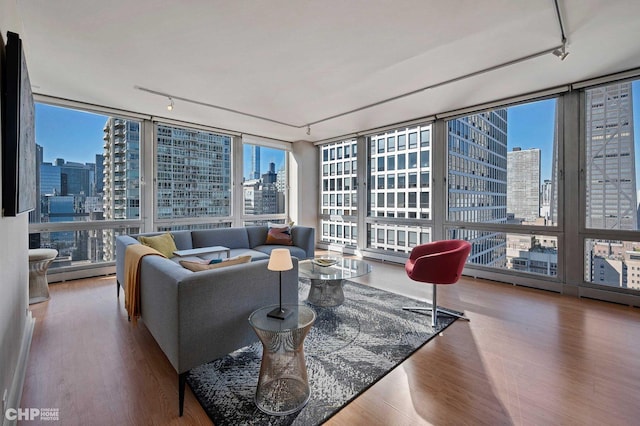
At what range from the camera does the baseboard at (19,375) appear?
4.87 feet

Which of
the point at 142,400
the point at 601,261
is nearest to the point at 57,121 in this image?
the point at 142,400

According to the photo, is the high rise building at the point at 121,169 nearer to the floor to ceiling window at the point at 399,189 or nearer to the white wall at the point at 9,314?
the white wall at the point at 9,314

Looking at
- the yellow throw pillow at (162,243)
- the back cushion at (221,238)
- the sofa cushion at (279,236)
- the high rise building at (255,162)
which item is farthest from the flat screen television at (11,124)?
the high rise building at (255,162)

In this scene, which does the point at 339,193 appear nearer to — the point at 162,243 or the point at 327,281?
the point at 327,281

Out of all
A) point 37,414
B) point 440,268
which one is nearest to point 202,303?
point 37,414

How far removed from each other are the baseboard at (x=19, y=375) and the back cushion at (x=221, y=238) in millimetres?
2092

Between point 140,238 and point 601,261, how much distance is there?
584cm

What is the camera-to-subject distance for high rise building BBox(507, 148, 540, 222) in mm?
4016

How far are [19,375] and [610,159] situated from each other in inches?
237

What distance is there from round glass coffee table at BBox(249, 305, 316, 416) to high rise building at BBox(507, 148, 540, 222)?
3882mm

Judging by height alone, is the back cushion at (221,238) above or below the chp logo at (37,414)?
above

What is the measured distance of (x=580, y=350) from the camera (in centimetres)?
230

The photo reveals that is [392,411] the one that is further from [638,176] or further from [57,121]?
[57,121]

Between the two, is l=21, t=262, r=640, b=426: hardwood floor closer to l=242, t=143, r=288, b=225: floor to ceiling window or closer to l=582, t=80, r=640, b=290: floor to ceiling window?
l=582, t=80, r=640, b=290: floor to ceiling window
